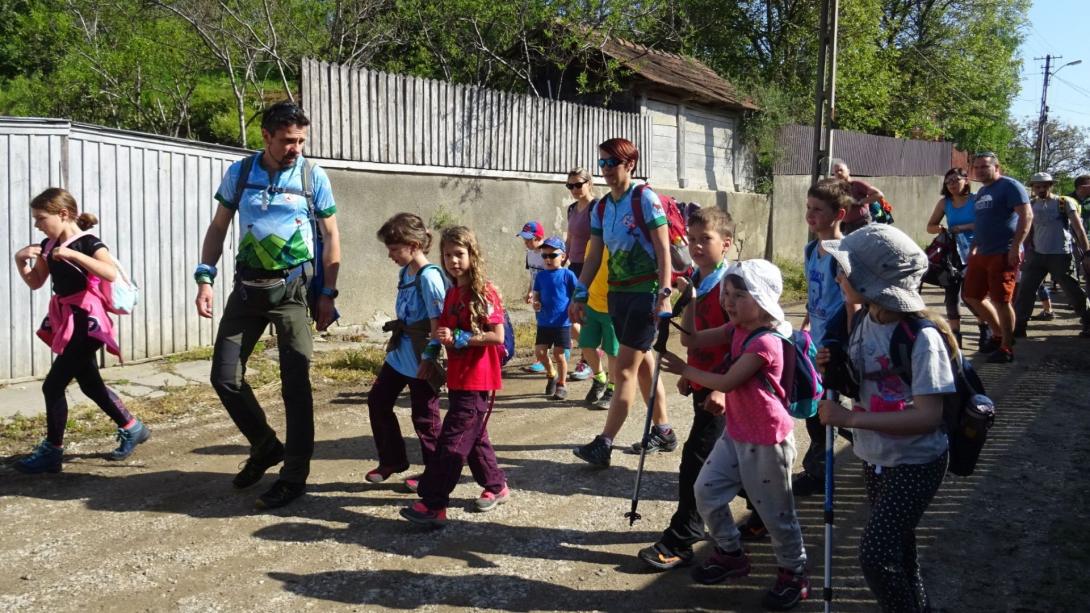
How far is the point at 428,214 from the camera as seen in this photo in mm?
10695

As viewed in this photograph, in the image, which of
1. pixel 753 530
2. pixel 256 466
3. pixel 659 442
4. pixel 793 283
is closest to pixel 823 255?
pixel 753 530

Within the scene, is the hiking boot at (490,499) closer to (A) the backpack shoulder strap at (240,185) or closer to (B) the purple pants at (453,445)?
(B) the purple pants at (453,445)

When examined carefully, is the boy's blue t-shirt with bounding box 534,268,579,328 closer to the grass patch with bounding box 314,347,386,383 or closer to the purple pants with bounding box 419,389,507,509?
the grass patch with bounding box 314,347,386,383

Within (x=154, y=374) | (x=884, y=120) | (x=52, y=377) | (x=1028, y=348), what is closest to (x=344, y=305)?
(x=154, y=374)

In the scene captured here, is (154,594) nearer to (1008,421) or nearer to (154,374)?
(154,374)

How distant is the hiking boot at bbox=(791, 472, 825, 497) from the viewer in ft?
15.8

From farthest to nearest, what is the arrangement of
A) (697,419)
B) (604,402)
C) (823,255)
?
(604,402)
(823,255)
(697,419)

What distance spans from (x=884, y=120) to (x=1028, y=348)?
2074 cm

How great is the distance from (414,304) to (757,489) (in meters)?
2.07

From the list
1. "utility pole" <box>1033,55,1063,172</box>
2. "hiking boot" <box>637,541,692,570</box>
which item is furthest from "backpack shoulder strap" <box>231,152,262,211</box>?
"utility pole" <box>1033,55,1063,172</box>

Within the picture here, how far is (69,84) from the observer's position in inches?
604

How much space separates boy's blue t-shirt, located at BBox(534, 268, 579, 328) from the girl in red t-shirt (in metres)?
2.61

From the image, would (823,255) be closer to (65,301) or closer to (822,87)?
(65,301)

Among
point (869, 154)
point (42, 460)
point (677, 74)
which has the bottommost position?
point (42, 460)
